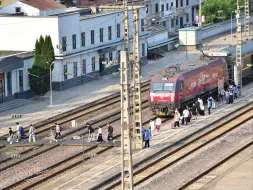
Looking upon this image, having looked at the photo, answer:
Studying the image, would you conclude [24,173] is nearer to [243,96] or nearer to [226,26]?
[243,96]

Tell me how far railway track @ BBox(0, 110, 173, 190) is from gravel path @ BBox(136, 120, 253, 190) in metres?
5.25

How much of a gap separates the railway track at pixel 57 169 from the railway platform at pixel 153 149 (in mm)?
519

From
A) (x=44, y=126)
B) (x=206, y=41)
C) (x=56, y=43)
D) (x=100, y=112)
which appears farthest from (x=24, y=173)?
(x=206, y=41)

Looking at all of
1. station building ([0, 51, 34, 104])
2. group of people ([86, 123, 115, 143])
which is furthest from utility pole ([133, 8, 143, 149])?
station building ([0, 51, 34, 104])

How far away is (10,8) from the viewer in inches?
3531

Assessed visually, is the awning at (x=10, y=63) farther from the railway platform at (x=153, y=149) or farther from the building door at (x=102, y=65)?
the building door at (x=102, y=65)

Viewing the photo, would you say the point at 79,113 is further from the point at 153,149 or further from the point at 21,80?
the point at 153,149

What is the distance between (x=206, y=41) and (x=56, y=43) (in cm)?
3682

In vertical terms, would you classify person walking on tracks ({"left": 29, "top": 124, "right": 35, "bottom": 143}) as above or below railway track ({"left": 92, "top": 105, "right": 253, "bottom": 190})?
above

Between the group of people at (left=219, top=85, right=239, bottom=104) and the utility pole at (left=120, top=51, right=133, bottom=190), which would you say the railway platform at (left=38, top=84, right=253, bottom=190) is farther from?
the utility pole at (left=120, top=51, right=133, bottom=190)

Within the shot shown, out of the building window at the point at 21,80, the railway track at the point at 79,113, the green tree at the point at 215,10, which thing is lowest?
the railway track at the point at 79,113

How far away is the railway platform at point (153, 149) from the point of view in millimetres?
51562

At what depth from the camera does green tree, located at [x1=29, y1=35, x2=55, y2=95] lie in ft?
252

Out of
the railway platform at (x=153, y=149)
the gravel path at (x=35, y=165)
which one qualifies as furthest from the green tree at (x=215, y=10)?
the gravel path at (x=35, y=165)
